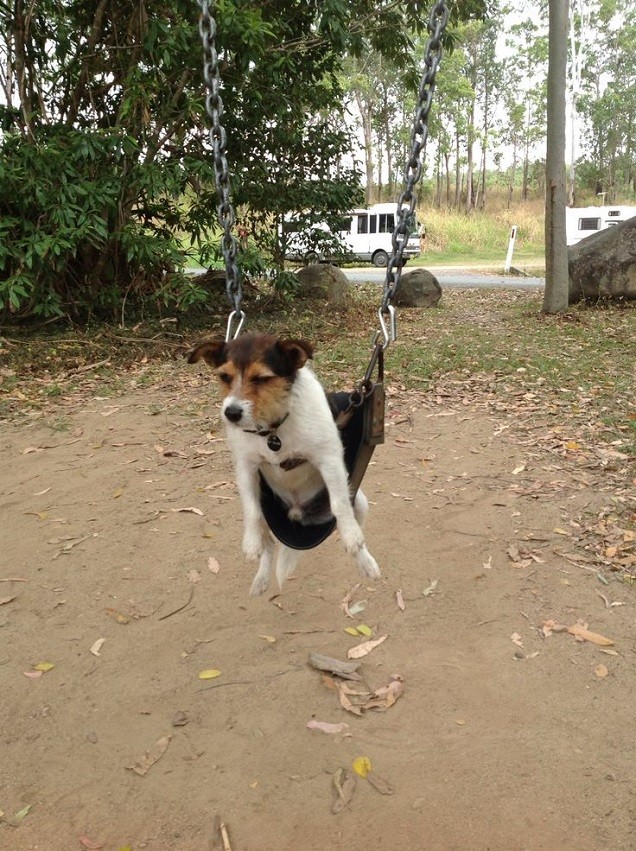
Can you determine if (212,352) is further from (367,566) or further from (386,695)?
(386,695)

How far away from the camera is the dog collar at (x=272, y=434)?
2955mm

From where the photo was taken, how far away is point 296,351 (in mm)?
2857

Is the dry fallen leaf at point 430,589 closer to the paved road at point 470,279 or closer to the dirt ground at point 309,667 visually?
the dirt ground at point 309,667

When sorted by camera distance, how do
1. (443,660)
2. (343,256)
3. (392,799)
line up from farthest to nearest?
(343,256) → (443,660) → (392,799)

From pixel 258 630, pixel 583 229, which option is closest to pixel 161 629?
pixel 258 630

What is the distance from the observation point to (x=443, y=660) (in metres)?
4.01

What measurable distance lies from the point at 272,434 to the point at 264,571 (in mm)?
802

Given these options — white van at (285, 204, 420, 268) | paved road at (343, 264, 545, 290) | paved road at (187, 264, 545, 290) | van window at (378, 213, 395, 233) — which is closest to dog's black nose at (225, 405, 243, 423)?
paved road at (187, 264, 545, 290)

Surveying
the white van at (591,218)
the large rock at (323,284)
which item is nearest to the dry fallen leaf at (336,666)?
the large rock at (323,284)

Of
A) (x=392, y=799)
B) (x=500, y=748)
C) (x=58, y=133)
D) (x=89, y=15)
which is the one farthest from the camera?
(x=89, y=15)

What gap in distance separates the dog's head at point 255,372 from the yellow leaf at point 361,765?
1749 mm

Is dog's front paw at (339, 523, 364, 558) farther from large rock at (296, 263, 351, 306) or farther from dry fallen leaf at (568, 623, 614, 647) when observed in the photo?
large rock at (296, 263, 351, 306)

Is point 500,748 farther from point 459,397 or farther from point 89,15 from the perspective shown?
point 89,15

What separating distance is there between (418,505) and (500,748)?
102 inches
